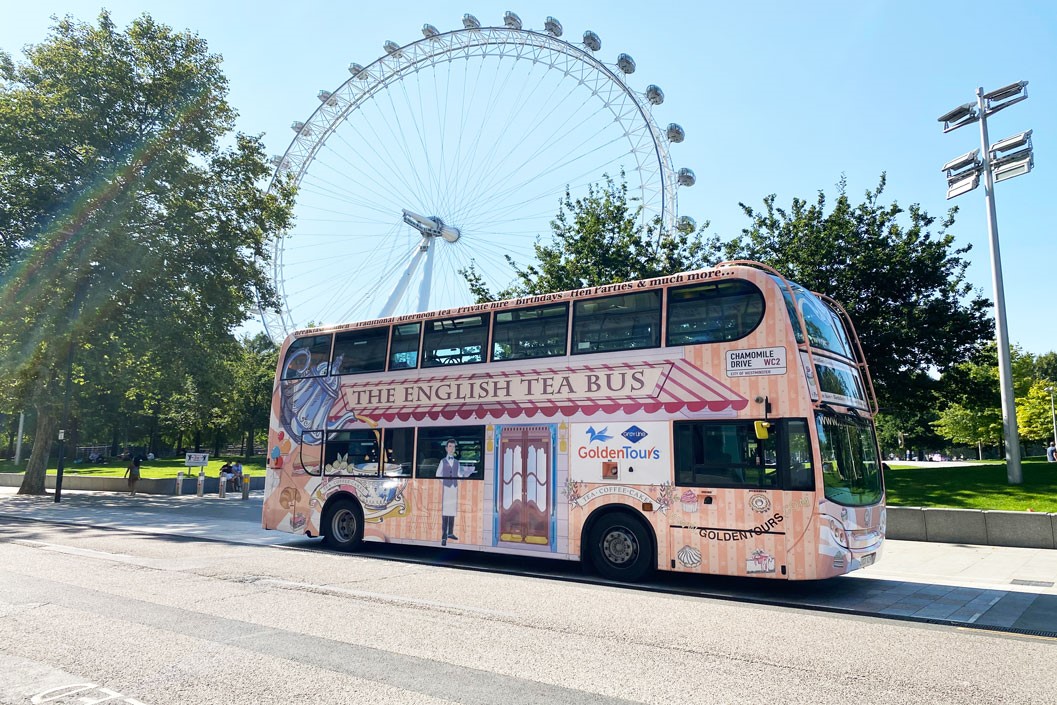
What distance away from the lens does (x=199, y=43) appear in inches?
1190

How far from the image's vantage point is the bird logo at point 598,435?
35.9 ft

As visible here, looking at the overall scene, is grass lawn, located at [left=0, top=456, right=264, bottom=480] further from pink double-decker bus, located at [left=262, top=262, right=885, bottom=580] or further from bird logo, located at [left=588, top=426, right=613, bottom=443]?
bird logo, located at [left=588, top=426, right=613, bottom=443]

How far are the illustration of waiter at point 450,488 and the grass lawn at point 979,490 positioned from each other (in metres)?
11.4

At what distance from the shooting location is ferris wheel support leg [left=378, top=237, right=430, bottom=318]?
27.1 metres

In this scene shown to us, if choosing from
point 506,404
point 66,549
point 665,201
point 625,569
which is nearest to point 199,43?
point 665,201

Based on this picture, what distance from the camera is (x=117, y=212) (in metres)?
26.2

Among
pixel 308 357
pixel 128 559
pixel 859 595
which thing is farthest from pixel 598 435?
pixel 128 559

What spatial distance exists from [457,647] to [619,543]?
4.69 m

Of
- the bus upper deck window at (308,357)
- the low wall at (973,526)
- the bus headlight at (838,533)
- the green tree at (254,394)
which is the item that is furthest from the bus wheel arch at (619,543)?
the green tree at (254,394)

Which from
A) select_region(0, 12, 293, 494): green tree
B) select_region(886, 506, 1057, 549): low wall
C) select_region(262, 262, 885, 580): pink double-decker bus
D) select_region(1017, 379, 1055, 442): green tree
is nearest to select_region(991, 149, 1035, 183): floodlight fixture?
select_region(886, 506, 1057, 549): low wall

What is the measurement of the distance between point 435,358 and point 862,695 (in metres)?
9.15

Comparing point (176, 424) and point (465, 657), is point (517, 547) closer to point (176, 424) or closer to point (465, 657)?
point (465, 657)

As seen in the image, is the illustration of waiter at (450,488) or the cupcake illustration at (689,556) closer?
the cupcake illustration at (689,556)

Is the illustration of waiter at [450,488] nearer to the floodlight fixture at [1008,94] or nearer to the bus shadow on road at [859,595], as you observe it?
the bus shadow on road at [859,595]
